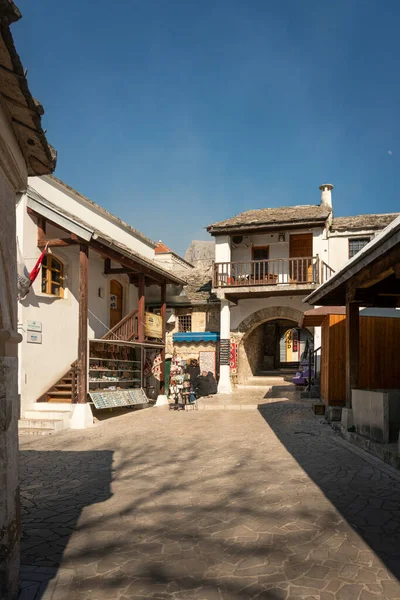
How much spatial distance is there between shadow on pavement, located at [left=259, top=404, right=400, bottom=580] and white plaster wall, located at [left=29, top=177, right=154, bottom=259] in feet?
28.1

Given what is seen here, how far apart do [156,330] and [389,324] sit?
7.69 meters

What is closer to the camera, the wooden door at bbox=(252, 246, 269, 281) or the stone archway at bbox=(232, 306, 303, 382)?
the wooden door at bbox=(252, 246, 269, 281)

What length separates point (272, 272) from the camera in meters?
20.2

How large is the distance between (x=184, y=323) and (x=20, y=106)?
62.3 feet

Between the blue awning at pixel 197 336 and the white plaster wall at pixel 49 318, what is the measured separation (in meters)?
6.68

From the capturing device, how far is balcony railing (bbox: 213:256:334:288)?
61.2ft

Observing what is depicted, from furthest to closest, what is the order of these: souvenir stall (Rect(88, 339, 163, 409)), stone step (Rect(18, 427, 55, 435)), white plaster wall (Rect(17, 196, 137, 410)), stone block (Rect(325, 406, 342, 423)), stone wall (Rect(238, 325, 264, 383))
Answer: stone wall (Rect(238, 325, 264, 383)) < souvenir stall (Rect(88, 339, 163, 409)) < white plaster wall (Rect(17, 196, 137, 410)) < stone block (Rect(325, 406, 342, 423)) < stone step (Rect(18, 427, 55, 435))

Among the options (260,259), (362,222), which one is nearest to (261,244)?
(260,259)

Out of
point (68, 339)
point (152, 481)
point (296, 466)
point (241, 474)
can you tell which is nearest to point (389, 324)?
A: point (296, 466)

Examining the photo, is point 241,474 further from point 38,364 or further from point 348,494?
point 38,364

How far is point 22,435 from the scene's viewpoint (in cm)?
1002

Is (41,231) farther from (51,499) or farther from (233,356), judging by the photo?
(233,356)

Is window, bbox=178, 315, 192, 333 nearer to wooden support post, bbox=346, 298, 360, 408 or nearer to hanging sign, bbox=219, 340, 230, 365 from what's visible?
hanging sign, bbox=219, 340, 230, 365

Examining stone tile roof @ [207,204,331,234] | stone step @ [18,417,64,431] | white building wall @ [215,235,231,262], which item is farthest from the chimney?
stone step @ [18,417,64,431]
